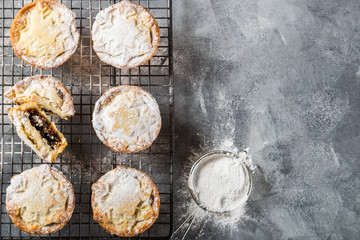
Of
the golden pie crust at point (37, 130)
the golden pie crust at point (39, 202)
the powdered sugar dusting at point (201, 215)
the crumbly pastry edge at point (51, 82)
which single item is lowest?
the powdered sugar dusting at point (201, 215)

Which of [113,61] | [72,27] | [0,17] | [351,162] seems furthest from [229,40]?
[0,17]

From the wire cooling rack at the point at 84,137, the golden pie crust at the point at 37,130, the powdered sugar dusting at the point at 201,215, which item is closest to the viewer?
the golden pie crust at the point at 37,130

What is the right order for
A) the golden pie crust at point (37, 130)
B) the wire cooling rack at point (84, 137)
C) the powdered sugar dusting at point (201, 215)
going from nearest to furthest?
the golden pie crust at point (37, 130) → the wire cooling rack at point (84, 137) → the powdered sugar dusting at point (201, 215)

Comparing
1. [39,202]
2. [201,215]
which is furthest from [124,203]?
[201,215]

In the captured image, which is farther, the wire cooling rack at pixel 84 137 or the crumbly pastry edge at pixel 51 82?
the wire cooling rack at pixel 84 137

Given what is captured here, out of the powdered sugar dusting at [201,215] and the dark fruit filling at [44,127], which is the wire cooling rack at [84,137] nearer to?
the powdered sugar dusting at [201,215]

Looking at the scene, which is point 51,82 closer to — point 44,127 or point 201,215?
point 44,127

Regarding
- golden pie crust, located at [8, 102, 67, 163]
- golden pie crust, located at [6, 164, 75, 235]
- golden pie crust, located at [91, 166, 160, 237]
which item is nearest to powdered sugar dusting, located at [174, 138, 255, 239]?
golden pie crust, located at [91, 166, 160, 237]

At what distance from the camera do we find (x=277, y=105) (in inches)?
145

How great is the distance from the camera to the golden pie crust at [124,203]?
3.08m

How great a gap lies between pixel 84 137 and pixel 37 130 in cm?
52

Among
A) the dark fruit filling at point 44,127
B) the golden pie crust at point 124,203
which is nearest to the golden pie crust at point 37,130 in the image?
the dark fruit filling at point 44,127

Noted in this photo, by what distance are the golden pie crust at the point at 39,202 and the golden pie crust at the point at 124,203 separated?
0.26 m

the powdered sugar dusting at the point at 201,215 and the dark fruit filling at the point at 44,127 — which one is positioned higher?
the dark fruit filling at the point at 44,127
